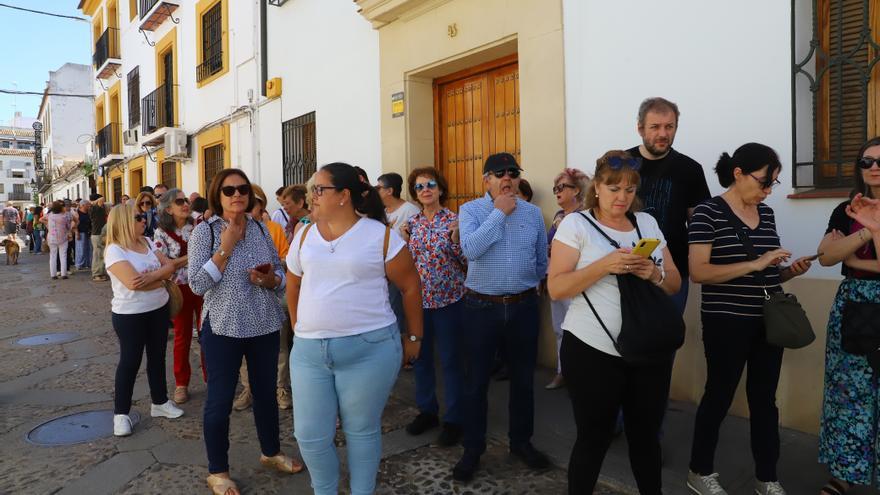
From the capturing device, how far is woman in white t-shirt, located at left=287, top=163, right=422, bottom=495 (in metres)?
2.44

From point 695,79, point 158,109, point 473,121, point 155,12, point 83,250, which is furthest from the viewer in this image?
point 83,250

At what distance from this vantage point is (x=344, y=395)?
8.12 feet

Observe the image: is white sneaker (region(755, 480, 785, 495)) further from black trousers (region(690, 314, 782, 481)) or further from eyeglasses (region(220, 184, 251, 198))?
eyeglasses (region(220, 184, 251, 198))

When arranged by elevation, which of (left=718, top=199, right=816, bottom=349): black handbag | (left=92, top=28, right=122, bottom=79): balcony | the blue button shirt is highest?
(left=92, top=28, right=122, bottom=79): balcony

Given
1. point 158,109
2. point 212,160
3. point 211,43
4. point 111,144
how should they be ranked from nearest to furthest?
point 211,43 → point 212,160 → point 158,109 → point 111,144

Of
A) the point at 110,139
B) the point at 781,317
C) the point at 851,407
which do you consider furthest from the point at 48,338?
the point at 110,139

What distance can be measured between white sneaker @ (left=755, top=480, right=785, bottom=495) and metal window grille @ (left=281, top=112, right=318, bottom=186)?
21.2ft

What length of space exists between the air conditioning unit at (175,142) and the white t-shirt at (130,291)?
881 centimetres

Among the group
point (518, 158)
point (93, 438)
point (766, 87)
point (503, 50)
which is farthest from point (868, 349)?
point (93, 438)

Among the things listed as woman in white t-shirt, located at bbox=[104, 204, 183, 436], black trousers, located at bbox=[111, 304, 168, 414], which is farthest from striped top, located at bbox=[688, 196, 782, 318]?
black trousers, located at bbox=[111, 304, 168, 414]

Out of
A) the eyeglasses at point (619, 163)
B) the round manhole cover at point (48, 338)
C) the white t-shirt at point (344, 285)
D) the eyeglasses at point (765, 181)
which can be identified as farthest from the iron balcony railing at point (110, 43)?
the eyeglasses at point (765, 181)

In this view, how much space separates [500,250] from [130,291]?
2.48 meters

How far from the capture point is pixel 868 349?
102 inches

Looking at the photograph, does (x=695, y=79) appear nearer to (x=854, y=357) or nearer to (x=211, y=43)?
(x=854, y=357)
